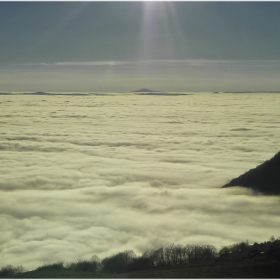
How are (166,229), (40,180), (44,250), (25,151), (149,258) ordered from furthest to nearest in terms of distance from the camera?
(25,151)
(40,180)
(166,229)
(44,250)
(149,258)

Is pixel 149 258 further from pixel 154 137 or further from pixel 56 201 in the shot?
pixel 154 137

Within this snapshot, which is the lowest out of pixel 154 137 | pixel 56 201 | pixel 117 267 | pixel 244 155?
pixel 117 267

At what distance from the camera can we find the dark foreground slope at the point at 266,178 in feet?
277

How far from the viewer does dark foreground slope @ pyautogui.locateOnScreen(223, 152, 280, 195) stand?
3327 inches

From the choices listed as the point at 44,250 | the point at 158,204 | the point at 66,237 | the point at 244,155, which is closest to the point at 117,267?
the point at 44,250

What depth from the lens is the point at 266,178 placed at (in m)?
87.4

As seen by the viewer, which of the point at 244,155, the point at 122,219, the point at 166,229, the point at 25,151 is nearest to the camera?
the point at 166,229

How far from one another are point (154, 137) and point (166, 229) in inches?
4314

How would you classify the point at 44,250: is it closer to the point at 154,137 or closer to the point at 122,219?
the point at 122,219

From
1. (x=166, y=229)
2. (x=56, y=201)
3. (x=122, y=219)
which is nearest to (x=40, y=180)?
(x=56, y=201)

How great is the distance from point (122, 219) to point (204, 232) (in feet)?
64.2

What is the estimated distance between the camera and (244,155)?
409 feet

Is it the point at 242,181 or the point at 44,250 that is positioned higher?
the point at 242,181

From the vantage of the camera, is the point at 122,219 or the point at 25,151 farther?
the point at 25,151
